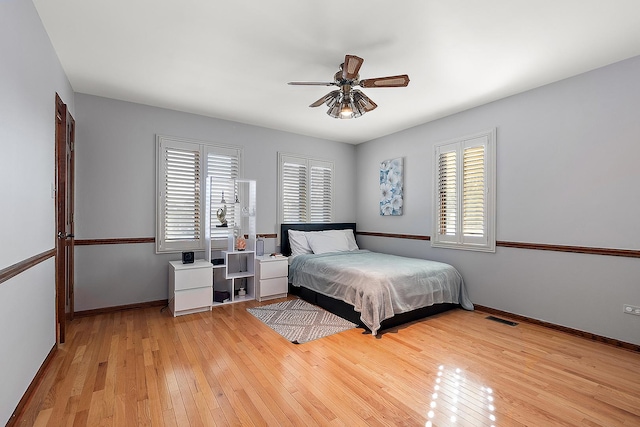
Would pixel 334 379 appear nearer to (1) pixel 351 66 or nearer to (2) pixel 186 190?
(1) pixel 351 66

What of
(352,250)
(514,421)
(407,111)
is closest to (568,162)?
(407,111)

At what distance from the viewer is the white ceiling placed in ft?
7.20

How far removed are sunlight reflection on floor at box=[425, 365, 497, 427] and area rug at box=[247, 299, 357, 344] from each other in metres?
1.29

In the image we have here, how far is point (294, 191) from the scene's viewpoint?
5.41 m

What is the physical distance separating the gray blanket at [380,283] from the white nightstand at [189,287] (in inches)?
52.4

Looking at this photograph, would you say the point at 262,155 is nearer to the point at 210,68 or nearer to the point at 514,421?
the point at 210,68

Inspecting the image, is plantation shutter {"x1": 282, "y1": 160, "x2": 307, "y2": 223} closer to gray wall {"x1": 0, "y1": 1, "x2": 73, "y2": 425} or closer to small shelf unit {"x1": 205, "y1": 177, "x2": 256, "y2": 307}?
small shelf unit {"x1": 205, "y1": 177, "x2": 256, "y2": 307}

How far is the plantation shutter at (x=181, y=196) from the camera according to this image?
4.23m

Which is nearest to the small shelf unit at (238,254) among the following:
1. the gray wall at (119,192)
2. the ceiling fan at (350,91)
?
the gray wall at (119,192)

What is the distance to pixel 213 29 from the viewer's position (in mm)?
2443

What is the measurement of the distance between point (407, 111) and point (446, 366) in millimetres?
3218

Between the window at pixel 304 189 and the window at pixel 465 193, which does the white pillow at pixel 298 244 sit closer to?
the window at pixel 304 189

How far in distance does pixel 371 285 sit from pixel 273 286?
173 centimetres

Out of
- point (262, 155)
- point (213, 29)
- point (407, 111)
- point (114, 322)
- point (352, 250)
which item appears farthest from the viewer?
point (352, 250)
